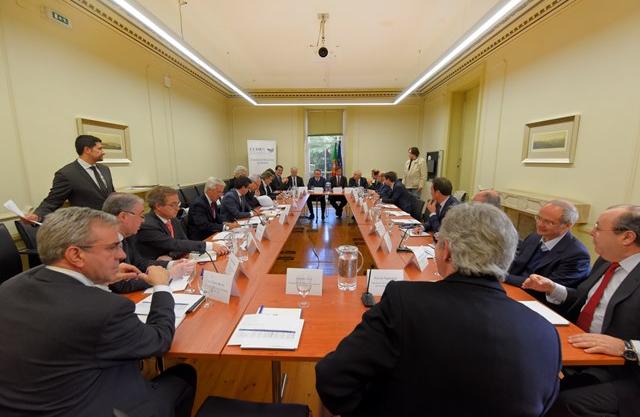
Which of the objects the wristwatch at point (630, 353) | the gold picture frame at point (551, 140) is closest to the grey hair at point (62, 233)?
the wristwatch at point (630, 353)

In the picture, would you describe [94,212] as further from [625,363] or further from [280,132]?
[280,132]

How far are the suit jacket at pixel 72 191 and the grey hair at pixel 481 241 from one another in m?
3.34

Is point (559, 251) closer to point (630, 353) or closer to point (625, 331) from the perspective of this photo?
point (625, 331)

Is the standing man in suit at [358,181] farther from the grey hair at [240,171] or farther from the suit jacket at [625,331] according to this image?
the suit jacket at [625,331]

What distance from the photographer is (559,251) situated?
5.82 ft

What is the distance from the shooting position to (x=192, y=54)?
353 cm

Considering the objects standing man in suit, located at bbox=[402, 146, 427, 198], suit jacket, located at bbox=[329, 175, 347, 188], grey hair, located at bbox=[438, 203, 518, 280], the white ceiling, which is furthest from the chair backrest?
standing man in suit, located at bbox=[402, 146, 427, 198]

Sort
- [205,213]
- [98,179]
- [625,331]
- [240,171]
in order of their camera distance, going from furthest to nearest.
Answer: [240,171] < [205,213] < [98,179] < [625,331]

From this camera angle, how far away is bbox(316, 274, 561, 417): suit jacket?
709mm

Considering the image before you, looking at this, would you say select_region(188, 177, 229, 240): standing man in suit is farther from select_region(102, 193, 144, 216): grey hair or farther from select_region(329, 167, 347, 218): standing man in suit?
select_region(329, 167, 347, 218): standing man in suit

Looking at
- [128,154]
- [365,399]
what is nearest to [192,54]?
[128,154]

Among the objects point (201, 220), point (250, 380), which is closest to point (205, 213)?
point (201, 220)

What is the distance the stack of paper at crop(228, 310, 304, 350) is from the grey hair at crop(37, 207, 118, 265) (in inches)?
26.5

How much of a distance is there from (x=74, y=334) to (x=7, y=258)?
222 cm
